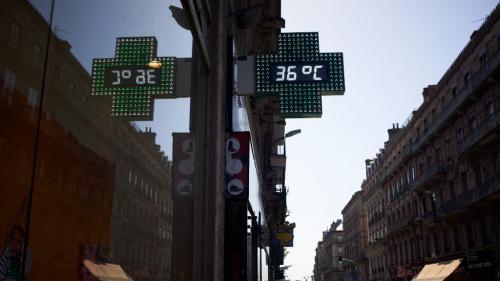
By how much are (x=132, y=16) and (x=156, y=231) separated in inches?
53.1

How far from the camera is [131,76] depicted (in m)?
2.62

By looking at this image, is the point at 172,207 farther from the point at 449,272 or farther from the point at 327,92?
the point at 449,272

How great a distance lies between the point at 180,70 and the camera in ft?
13.1

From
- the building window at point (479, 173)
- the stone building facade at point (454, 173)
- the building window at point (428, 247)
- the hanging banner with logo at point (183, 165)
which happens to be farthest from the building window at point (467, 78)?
the hanging banner with logo at point (183, 165)

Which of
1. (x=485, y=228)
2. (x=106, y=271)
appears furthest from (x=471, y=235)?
(x=106, y=271)

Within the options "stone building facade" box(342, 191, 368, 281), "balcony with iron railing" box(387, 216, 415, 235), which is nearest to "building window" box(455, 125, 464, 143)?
"balcony with iron railing" box(387, 216, 415, 235)

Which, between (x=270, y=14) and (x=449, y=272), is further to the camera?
(x=449, y=272)

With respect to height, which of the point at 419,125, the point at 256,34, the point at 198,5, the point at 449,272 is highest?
the point at 419,125

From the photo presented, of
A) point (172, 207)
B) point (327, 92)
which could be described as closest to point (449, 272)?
point (327, 92)

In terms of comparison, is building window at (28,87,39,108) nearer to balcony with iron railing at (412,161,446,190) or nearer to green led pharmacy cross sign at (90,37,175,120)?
green led pharmacy cross sign at (90,37,175,120)

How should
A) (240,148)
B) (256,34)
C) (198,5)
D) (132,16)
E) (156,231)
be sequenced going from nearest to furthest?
(132,16)
(156,231)
(198,5)
(240,148)
(256,34)

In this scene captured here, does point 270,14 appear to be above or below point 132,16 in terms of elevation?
above

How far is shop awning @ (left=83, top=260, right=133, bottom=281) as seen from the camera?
1949 mm

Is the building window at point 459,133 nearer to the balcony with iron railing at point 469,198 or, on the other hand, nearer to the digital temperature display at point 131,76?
the balcony with iron railing at point 469,198
